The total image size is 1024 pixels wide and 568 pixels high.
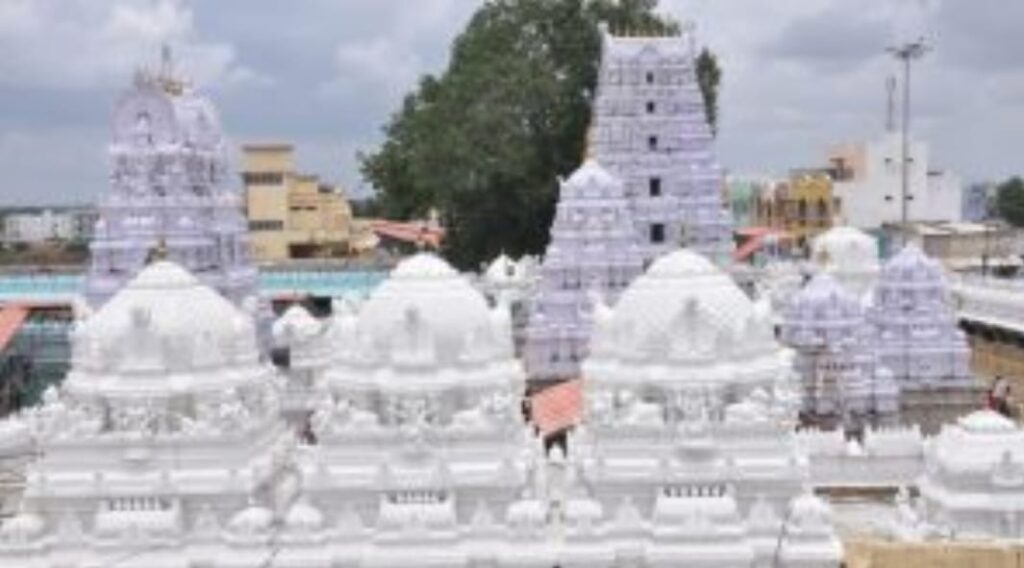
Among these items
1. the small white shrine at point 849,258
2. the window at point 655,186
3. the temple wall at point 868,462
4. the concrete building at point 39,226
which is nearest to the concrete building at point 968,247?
the small white shrine at point 849,258

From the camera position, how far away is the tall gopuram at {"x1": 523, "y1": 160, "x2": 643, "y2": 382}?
31969 millimetres

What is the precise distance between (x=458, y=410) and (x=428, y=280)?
185 centimetres

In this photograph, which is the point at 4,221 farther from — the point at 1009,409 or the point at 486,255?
the point at 1009,409

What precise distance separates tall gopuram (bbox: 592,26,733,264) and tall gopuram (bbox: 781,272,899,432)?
6.55 meters

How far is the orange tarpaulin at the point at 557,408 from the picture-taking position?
26922mm

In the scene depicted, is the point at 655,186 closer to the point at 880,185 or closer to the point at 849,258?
the point at 849,258

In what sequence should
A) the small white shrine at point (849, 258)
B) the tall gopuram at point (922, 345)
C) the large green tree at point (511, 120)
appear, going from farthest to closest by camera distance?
1. the large green tree at point (511, 120)
2. the small white shrine at point (849, 258)
3. the tall gopuram at point (922, 345)

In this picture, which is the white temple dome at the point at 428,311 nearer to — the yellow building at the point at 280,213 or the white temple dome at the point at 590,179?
the white temple dome at the point at 590,179

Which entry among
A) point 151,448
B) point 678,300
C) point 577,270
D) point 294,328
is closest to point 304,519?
point 151,448

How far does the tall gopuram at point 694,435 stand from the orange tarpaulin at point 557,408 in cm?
584

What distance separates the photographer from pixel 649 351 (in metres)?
20.1

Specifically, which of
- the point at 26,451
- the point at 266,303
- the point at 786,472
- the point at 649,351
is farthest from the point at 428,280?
the point at 266,303

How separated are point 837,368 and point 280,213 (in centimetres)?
4655

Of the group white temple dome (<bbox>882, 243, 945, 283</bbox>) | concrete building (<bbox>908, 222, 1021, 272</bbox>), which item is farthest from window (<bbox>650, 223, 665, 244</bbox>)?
concrete building (<bbox>908, 222, 1021, 272</bbox>)
